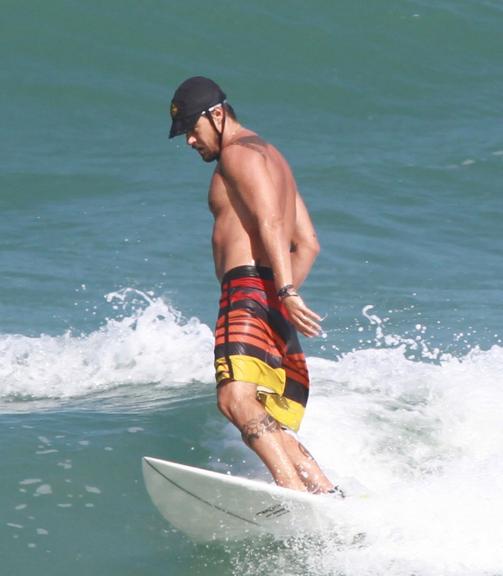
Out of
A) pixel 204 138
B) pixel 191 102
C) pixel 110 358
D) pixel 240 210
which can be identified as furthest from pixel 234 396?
pixel 110 358

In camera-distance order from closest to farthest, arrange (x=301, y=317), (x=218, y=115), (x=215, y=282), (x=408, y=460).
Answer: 1. (x=301, y=317)
2. (x=218, y=115)
3. (x=408, y=460)
4. (x=215, y=282)

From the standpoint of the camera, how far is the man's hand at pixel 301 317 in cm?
496

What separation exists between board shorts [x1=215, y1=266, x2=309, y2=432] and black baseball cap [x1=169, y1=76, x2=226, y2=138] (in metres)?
0.69

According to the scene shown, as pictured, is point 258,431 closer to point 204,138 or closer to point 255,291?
point 255,291

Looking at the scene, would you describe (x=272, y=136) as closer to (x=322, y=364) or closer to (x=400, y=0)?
(x=400, y=0)

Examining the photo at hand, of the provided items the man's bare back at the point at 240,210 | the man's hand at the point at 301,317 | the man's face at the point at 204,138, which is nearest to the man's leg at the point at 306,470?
the man's hand at the point at 301,317

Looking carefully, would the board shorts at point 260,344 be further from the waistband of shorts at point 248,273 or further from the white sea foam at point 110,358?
the white sea foam at point 110,358

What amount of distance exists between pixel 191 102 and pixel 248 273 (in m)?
0.80

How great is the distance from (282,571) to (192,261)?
628cm

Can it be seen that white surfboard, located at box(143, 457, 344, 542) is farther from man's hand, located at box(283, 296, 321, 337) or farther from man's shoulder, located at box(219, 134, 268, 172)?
man's shoulder, located at box(219, 134, 268, 172)

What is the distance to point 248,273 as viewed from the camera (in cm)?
525

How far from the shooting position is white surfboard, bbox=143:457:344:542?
16.4 ft

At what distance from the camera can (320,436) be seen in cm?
638

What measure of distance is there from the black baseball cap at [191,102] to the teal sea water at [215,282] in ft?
5.88
